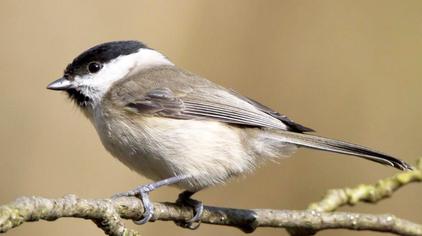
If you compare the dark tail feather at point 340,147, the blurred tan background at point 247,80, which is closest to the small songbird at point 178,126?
the dark tail feather at point 340,147

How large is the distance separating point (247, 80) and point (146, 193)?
5.99ft

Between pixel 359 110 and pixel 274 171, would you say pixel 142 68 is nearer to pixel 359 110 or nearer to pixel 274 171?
pixel 274 171

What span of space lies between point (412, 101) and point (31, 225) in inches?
94.6

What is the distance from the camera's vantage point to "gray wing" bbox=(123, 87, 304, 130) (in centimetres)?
324

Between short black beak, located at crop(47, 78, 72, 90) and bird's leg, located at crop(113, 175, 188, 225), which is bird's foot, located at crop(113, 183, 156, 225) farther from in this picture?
short black beak, located at crop(47, 78, 72, 90)

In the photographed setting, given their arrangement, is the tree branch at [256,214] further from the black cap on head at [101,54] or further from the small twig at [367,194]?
the black cap on head at [101,54]

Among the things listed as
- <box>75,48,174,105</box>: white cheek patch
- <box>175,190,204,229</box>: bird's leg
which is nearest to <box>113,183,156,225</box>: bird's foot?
<box>175,190,204,229</box>: bird's leg

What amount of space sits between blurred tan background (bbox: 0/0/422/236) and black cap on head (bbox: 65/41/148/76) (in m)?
0.80

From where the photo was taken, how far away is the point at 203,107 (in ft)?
10.8

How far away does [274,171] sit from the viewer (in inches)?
171

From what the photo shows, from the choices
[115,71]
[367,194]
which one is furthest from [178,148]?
[367,194]

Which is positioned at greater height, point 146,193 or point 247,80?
point 247,80

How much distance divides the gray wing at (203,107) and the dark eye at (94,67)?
309 millimetres

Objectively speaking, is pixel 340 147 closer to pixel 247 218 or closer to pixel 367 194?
pixel 367 194
